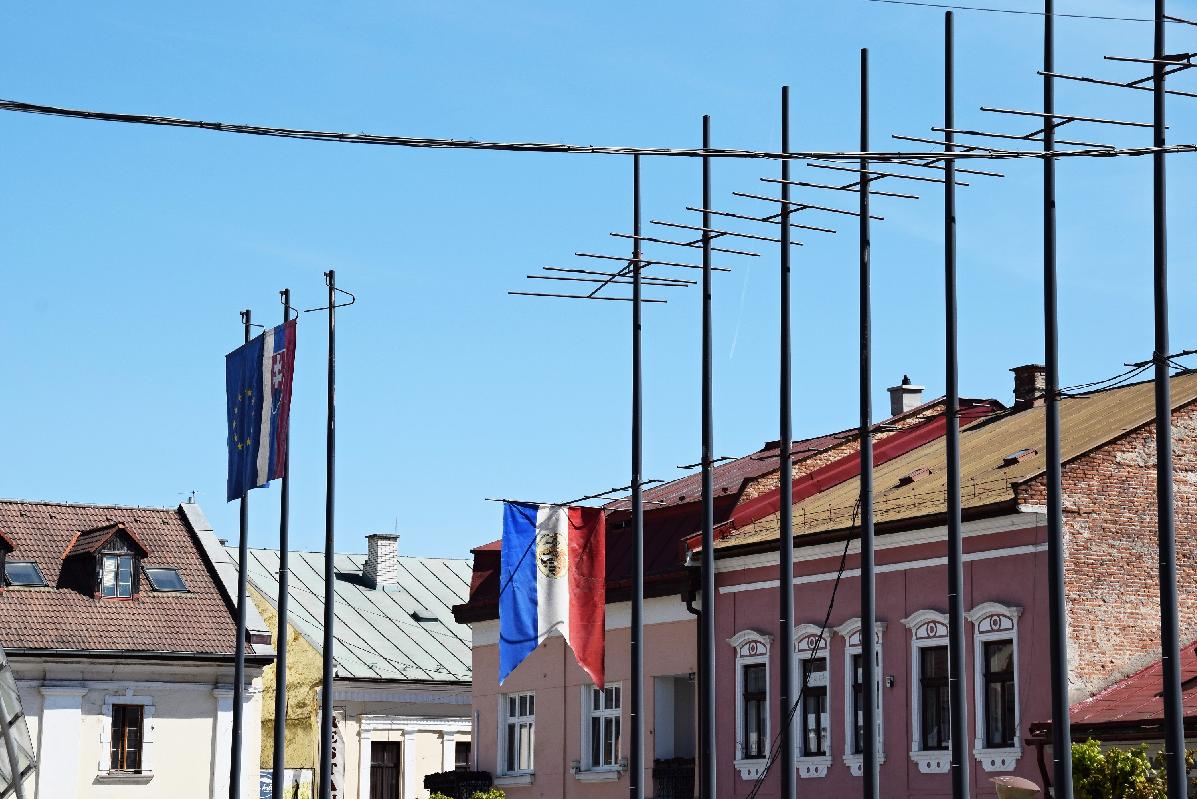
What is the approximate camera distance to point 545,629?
31.5 meters

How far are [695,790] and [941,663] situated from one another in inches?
282

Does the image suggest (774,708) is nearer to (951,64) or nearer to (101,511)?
(951,64)

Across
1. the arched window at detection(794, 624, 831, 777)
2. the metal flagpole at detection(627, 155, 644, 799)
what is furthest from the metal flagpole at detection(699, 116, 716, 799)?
the arched window at detection(794, 624, 831, 777)

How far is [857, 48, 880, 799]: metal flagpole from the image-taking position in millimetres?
26219

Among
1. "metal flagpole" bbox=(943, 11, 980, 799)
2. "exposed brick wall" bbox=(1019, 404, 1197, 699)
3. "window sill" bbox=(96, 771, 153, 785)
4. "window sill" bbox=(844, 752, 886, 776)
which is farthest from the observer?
"window sill" bbox=(96, 771, 153, 785)

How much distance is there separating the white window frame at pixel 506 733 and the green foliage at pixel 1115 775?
17.6 meters

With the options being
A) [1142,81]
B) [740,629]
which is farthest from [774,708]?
[1142,81]

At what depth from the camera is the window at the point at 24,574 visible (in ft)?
152

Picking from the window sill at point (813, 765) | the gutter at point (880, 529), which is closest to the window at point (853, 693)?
the window sill at point (813, 765)

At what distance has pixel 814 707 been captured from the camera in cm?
3494

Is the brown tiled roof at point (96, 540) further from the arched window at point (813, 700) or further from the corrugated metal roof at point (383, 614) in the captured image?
the arched window at point (813, 700)

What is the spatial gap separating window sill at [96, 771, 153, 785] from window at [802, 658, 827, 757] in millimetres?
16679

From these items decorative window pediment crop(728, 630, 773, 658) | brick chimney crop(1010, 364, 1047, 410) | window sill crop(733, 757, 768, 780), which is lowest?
window sill crop(733, 757, 768, 780)

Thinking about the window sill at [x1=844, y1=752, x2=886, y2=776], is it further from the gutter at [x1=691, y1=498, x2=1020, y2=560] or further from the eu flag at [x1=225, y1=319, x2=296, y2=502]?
the eu flag at [x1=225, y1=319, x2=296, y2=502]
